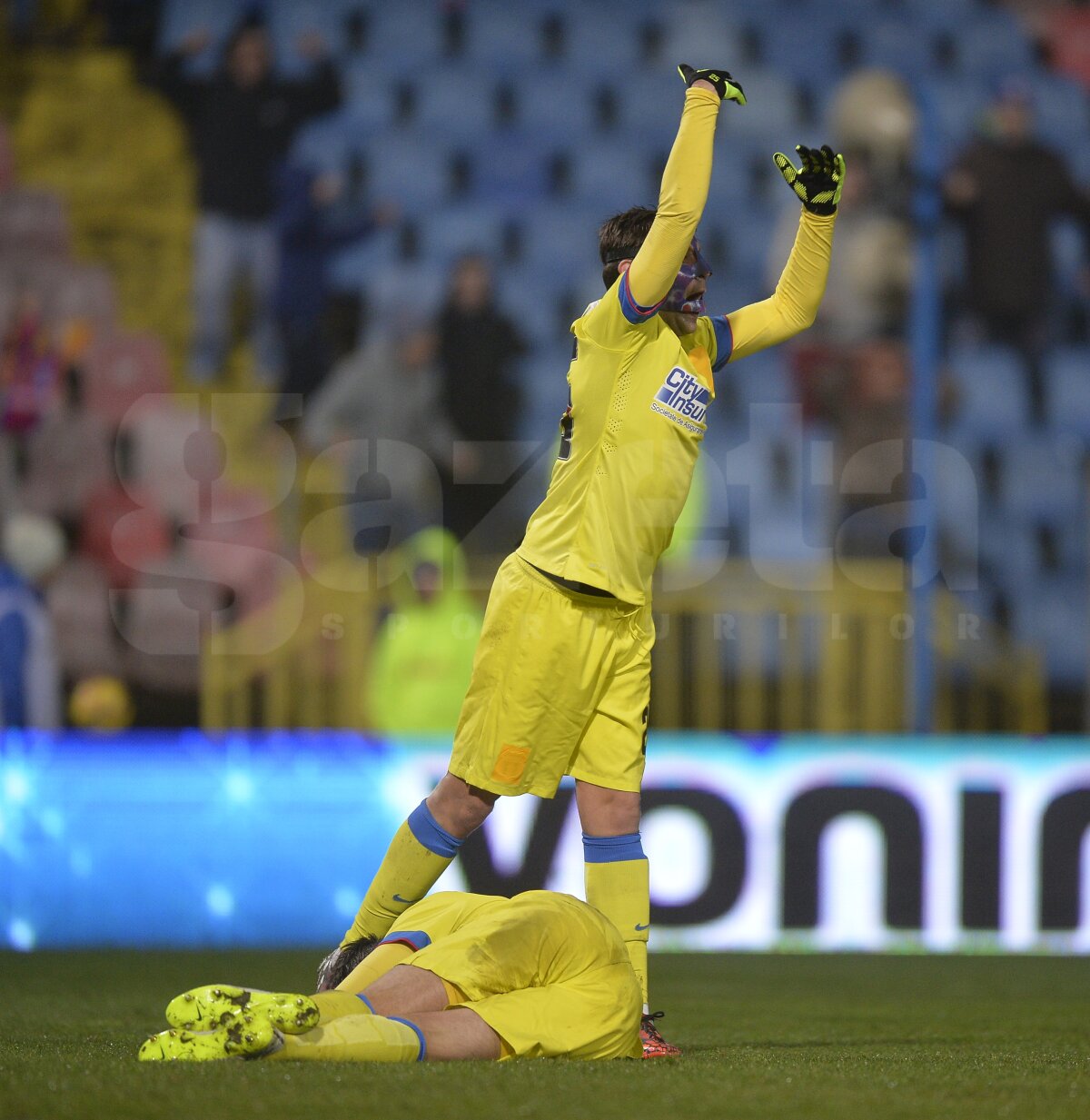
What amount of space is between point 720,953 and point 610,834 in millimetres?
2876

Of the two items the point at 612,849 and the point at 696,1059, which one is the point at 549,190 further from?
the point at 696,1059

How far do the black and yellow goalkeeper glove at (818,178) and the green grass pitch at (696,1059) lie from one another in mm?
1954

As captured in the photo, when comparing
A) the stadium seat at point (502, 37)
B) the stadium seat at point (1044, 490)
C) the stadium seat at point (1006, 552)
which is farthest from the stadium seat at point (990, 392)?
the stadium seat at point (502, 37)

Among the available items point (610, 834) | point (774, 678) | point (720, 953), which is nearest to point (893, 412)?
point (774, 678)

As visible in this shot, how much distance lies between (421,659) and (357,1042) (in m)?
4.76

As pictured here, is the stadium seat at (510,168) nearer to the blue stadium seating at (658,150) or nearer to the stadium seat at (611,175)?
the blue stadium seating at (658,150)

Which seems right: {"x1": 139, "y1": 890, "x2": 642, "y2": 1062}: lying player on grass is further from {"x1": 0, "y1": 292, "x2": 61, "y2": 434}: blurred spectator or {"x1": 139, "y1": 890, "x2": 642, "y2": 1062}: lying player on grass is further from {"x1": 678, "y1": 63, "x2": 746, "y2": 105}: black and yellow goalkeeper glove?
{"x1": 0, "y1": 292, "x2": 61, "y2": 434}: blurred spectator

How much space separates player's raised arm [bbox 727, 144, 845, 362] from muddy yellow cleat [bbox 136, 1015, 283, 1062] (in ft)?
6.66

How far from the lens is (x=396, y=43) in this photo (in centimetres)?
1110

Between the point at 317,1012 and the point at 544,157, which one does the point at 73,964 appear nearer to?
the point at 317,1012

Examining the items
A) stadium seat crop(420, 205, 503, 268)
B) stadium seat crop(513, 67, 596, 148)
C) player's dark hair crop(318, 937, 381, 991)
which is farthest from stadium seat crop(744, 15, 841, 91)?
player's dark hair crop(318, 937, 381, 991)

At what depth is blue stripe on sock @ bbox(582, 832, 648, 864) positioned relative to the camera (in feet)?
12.8

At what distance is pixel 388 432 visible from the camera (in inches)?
359

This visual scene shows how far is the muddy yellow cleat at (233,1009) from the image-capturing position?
9.80 ft
